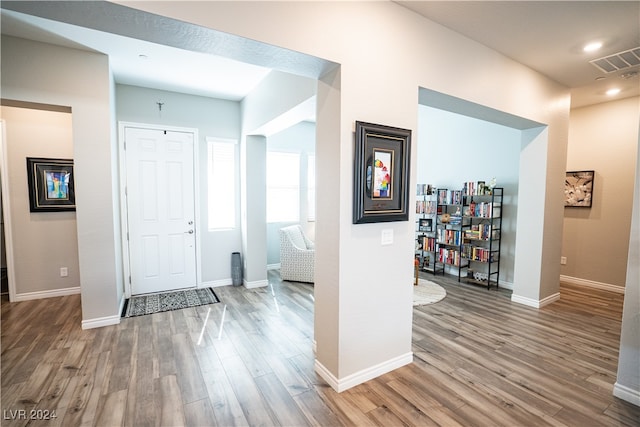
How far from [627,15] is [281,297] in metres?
4.44

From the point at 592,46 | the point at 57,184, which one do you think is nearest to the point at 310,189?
the point at 57,184

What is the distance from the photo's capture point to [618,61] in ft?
10.1

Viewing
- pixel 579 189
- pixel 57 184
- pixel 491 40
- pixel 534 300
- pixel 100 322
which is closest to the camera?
pixel 491 40

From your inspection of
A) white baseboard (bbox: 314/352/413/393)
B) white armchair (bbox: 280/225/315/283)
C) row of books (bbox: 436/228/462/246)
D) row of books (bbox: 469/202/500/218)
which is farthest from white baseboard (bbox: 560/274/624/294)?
white armchair (bbox: 280/225/315/283)

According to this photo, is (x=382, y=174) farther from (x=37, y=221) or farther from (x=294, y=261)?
(x=37, y=221)

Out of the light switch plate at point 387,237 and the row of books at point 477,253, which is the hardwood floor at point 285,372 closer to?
the row of books at point 477,253

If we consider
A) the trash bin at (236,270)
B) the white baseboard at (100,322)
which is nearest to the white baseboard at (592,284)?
the trash bin at (236,270)

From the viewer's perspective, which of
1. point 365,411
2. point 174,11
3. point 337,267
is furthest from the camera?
point 337,267

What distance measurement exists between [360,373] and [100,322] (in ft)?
9.39

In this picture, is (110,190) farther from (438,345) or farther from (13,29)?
(438,345)

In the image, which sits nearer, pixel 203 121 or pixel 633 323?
pixel 633 323

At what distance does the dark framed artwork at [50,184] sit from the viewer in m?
3.97

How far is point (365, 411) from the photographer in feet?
6.52

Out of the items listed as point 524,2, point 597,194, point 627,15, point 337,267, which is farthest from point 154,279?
point 597,194
